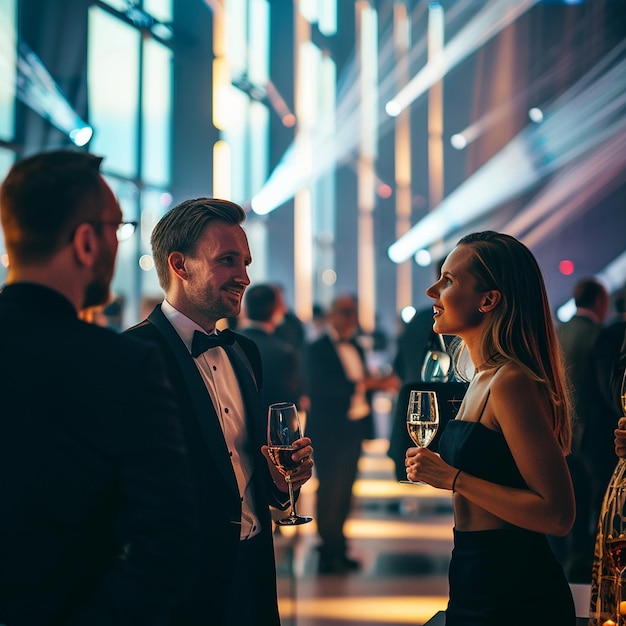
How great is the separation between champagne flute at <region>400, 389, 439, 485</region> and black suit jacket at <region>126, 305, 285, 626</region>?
14.8 inches

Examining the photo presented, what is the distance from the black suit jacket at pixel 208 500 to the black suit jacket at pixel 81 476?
604 millimetres

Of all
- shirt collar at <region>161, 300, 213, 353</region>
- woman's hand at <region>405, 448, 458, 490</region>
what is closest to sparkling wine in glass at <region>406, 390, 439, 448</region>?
woman's hand at <region>405, 448, 458, 490</region>

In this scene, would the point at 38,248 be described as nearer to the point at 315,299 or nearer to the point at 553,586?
the point at 553,586

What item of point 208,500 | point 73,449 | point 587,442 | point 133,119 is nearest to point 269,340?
point 587,442

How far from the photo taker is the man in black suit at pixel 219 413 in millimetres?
1953

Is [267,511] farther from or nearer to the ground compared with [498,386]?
nearer to the ground

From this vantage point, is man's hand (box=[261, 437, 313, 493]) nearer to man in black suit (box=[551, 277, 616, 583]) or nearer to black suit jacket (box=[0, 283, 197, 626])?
black suit jacket (box=[0, 283, 197, 626])

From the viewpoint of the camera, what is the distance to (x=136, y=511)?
129 centimetres

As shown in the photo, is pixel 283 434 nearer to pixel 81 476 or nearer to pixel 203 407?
pixel 203 407

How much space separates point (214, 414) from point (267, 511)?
0.90 ft

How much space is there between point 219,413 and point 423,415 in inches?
17.9

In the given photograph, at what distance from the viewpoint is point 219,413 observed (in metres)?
2.09

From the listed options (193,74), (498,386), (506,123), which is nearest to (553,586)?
(498,386)

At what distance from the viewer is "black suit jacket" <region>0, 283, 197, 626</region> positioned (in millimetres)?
1257
